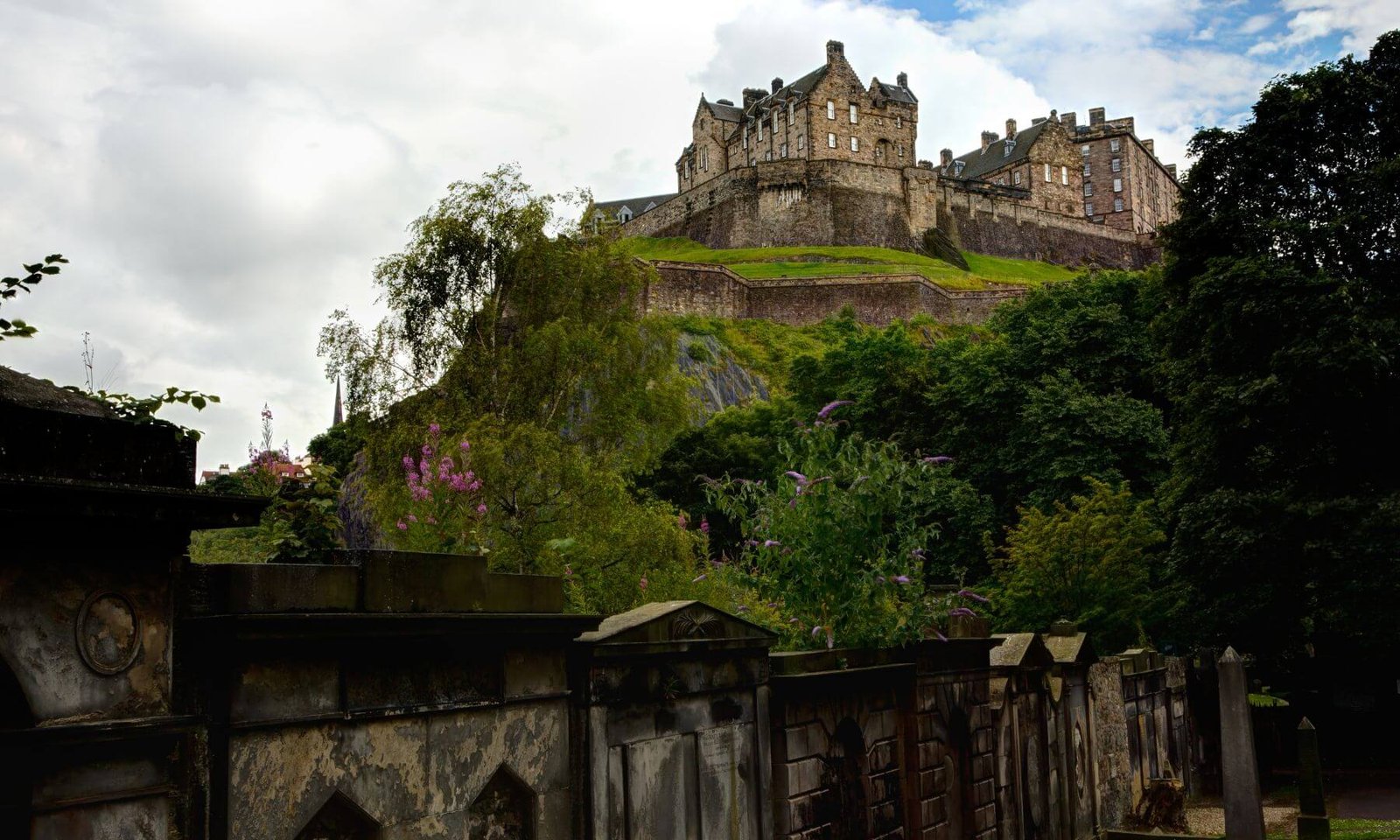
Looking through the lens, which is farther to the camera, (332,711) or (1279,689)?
(1279,689)

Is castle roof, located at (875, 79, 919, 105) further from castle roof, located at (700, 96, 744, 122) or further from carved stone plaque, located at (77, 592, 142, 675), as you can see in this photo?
carved stone plaque, located at (77, 592, 142, 675)

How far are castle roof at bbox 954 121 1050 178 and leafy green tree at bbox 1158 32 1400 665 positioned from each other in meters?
87.6

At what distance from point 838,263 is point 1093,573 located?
61333mm

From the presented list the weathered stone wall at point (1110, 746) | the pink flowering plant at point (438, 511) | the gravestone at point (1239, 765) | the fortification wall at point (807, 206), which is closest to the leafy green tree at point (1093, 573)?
the weathered stone wall at point (1110, 746)

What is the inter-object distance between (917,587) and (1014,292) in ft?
240

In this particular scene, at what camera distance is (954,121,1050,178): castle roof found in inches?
4375

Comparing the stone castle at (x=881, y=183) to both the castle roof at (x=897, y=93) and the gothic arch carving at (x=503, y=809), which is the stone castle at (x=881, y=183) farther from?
the gothic arch carving at (x=503, y=809)

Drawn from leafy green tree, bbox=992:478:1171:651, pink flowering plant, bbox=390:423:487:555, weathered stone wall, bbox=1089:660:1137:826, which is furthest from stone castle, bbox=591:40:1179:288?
pink flowering plant, bbox=390:423:487:555

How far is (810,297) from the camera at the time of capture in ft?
259

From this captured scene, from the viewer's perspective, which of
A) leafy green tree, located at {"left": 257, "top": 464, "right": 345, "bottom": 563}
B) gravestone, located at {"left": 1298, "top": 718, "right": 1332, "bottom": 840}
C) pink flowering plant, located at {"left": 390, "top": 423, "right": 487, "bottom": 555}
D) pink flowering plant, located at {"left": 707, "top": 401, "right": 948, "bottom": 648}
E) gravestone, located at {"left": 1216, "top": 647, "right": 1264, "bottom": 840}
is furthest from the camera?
gravestone, located at {"left": 1298, "top": 718, "right": 1332, "bottom": 840}

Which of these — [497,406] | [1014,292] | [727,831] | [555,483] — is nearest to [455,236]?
[497,406]

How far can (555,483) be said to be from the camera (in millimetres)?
23969

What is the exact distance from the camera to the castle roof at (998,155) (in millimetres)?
111125

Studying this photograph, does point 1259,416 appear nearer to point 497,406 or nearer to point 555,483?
point 555,483
